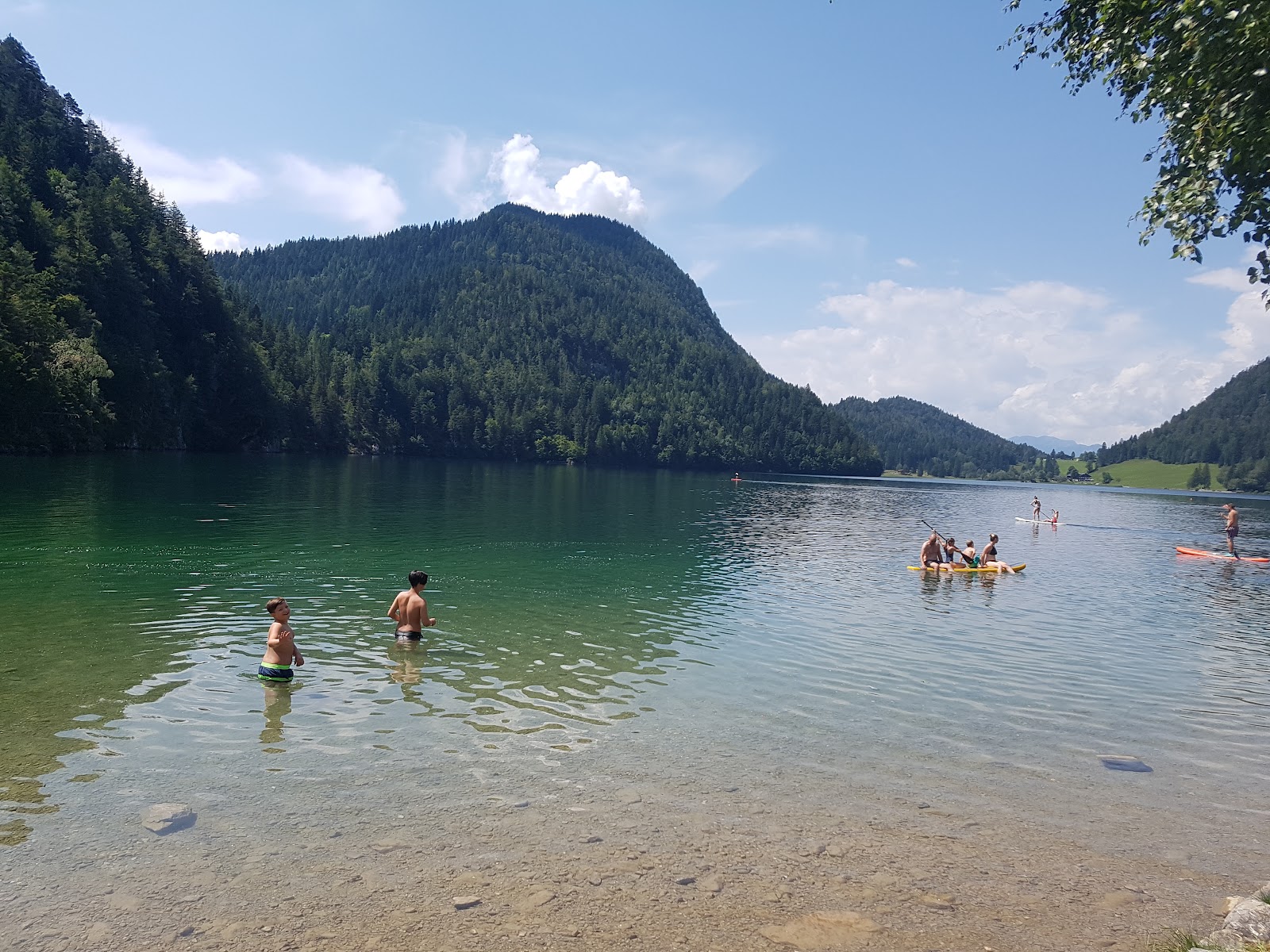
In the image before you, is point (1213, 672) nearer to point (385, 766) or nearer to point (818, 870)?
point (818, 870)

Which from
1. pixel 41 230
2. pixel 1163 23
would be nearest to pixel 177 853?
pixel 1163 23

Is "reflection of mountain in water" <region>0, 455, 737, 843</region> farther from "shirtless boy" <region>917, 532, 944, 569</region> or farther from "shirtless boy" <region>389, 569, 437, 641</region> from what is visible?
"shirtless boy" <region>917, 532, 944, 569</region>

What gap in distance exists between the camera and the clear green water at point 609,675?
1197 cm

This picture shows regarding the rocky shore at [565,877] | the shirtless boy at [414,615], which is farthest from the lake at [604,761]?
the shirtless boy at [414,615]

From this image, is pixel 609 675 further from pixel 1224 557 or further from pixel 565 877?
pixel 1224 557

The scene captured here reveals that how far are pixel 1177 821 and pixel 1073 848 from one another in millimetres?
2367

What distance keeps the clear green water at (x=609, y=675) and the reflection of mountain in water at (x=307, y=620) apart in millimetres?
121

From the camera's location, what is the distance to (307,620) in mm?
22844

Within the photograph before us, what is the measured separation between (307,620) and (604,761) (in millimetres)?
13637

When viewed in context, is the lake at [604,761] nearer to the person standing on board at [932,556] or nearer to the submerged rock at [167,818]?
the submerged rock at [167,818]

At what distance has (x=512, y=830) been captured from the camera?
33.0ft

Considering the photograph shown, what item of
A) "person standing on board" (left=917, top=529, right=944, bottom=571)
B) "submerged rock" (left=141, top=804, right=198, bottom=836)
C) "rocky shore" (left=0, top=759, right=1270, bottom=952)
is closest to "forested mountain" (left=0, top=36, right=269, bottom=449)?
"person standing on board" (left=917, top=529, right=944, bottom=571)

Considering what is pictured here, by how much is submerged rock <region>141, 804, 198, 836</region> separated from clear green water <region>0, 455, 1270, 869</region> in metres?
0.26

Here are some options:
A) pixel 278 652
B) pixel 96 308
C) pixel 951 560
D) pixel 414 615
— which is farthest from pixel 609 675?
pixel 96 308
